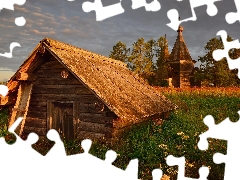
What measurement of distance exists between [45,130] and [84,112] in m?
2.22

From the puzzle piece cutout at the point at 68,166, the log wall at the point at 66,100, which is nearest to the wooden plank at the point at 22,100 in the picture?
the log wall at the point at 66,100

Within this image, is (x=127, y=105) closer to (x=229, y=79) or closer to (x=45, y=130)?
(x=45, y=130)

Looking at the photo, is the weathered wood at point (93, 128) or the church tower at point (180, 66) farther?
the church tower at point (180, 66)

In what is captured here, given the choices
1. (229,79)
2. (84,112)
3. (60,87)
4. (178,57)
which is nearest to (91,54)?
(60,87)

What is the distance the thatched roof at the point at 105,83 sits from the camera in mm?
9422

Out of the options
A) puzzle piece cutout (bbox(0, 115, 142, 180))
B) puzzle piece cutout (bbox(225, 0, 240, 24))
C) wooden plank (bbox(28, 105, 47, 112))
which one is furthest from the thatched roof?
puzzle piece cutout (bbox(225, 0, 240, 24))

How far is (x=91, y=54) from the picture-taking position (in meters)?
12.9

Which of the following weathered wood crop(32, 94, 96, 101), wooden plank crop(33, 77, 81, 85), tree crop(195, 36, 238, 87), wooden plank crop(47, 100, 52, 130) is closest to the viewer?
weathered wood crop(32, 94, 96, 101)

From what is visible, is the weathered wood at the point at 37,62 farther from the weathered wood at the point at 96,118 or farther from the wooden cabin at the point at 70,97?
the weathered wood at the point at 96,118

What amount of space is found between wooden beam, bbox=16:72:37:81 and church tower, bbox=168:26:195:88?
2819 cm

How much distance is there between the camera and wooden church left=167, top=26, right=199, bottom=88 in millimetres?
37125

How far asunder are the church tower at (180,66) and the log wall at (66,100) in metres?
28.0

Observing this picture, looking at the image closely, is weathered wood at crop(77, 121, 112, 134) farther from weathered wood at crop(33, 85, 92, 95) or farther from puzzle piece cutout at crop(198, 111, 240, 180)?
puzzle piece cutout at crop(198, 111, 240, 180)

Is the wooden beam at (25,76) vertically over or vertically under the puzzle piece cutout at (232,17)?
over
